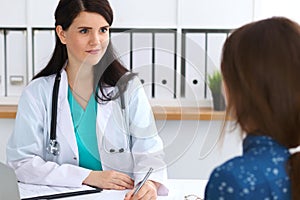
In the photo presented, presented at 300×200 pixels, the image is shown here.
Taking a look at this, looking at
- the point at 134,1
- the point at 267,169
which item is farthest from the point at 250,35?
the point at 134,1

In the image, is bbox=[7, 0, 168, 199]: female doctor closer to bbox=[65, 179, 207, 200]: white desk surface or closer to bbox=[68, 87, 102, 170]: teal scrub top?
bbox=[68, 87, 102, 170]: teal scrub top

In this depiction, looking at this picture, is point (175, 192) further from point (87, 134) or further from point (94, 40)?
point (94, 40)

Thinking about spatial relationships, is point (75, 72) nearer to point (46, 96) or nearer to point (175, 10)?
point (46, 96)

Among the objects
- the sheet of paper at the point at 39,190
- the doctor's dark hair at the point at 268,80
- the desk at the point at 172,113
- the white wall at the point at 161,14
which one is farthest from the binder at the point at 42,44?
the doctor's dark hair at the point at 268,80

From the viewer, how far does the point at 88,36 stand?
74.5 inches

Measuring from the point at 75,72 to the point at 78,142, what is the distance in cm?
25

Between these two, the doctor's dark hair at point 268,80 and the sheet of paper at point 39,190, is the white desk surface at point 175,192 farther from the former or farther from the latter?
the doctor's dark hair at point 268,80

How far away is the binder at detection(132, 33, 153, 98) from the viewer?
2.02 metres

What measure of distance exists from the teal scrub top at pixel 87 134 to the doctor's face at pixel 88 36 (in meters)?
0.16

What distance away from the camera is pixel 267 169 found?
924 millimetres

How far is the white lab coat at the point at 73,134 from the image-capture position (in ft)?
6.23

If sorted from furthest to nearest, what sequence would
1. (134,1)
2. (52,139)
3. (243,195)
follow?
(134,1)
(52,139)
(243,195)

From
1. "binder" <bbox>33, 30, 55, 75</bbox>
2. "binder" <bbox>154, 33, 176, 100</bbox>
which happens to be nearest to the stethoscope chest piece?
"binder" <bbox>154, 33, 176, 100</bbox>

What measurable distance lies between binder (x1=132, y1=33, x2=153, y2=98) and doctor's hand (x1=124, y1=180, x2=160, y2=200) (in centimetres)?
42
